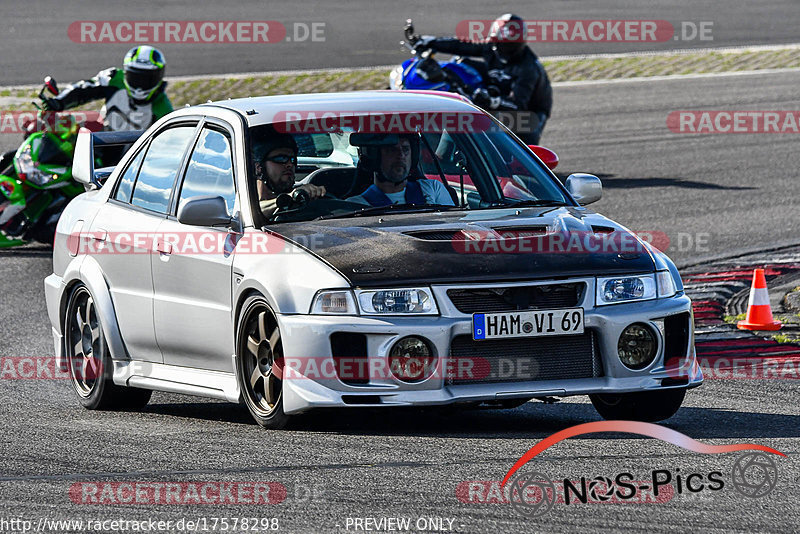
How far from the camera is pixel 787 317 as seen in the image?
35.0ft

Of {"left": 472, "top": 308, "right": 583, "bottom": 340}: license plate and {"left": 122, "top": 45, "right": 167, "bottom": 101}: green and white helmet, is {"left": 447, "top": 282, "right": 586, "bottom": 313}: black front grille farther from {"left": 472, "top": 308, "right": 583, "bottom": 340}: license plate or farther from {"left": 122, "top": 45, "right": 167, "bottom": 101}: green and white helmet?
{"left": 122, "top": 45, "right": 167, "bottom": 101}: green and white helmet

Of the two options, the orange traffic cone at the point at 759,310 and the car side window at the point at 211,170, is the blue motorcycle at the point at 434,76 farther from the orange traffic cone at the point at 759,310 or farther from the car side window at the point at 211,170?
the car side window at the point at 211,170

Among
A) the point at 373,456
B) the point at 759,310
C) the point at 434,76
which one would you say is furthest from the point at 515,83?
the point at 373,456

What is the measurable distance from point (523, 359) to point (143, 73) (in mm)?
9712

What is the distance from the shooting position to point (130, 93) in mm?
15758

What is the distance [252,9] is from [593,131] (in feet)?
57.8

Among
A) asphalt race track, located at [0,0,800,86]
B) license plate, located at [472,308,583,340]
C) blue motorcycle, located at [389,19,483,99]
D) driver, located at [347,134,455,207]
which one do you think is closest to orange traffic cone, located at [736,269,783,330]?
driver, located at [347,134,455,207]

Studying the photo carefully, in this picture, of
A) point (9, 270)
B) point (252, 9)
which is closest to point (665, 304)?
point (9, 270)

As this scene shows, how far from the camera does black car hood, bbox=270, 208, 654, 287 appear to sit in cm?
668

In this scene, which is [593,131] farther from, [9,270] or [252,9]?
[252,9]

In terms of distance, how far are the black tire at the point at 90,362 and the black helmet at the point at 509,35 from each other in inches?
386

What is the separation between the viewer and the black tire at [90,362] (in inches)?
332

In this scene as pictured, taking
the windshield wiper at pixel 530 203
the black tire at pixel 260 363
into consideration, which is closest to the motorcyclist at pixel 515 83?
the windshield wiper at pixel 530 203

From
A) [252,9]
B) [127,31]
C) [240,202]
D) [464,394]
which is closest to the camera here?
[464,394]
